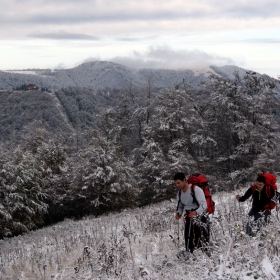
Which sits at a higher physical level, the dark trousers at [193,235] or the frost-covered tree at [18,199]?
the dark trousers at [193,235]

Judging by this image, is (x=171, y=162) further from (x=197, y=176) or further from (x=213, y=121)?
(x=197, y=176)

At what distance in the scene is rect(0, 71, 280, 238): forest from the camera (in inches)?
824

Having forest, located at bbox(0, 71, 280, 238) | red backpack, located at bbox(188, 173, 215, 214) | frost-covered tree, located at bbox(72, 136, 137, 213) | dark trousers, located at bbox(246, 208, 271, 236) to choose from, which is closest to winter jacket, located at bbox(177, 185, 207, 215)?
red backpack, located at bbox(188, 173, 215, 214)

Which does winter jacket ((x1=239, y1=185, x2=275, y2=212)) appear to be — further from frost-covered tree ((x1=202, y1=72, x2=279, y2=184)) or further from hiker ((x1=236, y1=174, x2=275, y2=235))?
frost-covered tree ((x1=202, y1=72, x2=279, y2=184))

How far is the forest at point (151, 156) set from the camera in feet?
68.7

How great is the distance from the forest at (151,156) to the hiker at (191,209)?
1505cm

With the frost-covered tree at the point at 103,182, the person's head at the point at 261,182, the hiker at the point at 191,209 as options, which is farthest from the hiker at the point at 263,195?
the frost-covered tree at the point at 103,182

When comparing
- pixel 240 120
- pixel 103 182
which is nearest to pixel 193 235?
pixel 103 182

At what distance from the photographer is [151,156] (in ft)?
76.4

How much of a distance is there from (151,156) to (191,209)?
58.1ft

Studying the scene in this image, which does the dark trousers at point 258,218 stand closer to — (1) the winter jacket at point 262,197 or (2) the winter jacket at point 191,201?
(1) the winter jacket at point 262,197

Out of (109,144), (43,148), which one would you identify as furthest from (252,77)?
(43,148)

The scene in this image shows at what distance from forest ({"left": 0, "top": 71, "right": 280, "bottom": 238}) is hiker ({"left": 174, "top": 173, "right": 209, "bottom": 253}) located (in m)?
15.0

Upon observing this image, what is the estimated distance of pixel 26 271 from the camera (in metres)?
6.45
